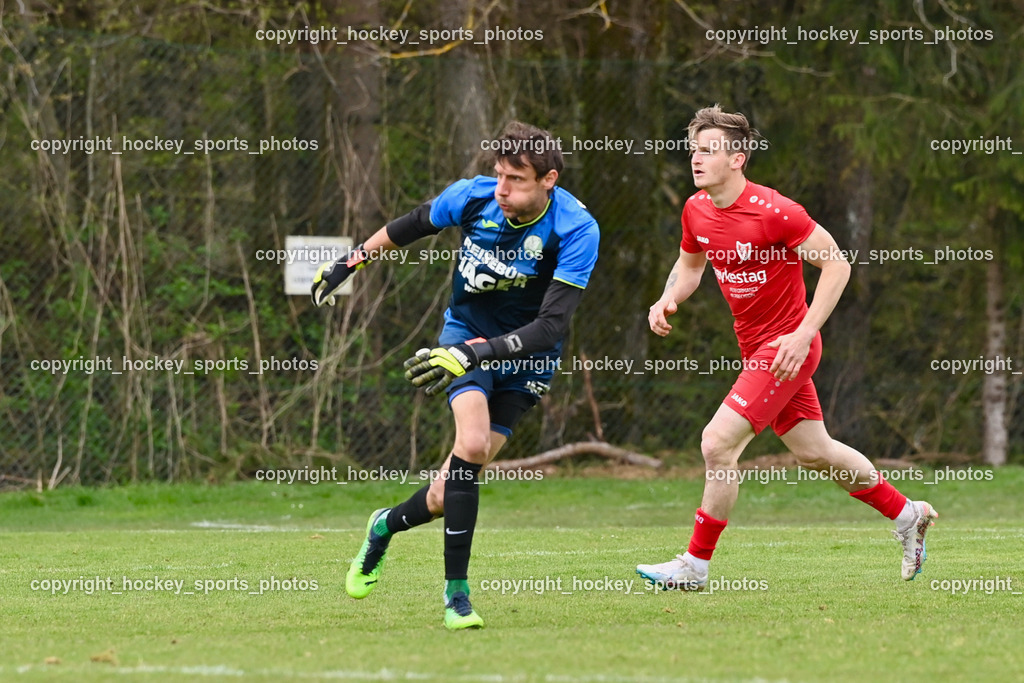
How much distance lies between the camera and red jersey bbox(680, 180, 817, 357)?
21.4 ft

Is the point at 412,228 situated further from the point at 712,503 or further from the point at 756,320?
the point at 712,503

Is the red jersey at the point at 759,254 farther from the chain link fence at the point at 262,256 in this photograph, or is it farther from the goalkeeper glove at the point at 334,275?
the chain link fence at the point at 262,256

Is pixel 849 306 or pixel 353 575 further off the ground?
pixel 849 306

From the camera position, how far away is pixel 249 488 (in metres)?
12.8

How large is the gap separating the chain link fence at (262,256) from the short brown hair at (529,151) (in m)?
7.78

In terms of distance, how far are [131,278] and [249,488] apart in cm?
226

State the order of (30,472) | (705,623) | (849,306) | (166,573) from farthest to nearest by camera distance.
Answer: (849,306) → (30,472) → (166,573) → (705,623)

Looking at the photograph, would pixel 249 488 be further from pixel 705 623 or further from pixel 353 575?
pixel 705 623

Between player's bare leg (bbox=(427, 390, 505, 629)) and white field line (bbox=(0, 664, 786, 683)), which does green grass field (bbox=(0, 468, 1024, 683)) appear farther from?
player's bare leg (bbox=(427, 390, 505, 629))

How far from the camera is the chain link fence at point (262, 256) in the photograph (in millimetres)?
12742

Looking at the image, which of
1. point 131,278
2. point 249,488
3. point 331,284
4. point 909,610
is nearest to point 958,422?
point 249,488

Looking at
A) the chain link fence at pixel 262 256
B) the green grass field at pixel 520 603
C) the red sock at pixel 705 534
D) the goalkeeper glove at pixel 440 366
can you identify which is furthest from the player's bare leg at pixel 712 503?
the chain link fence at pixel 262 256

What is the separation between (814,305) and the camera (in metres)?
6.32

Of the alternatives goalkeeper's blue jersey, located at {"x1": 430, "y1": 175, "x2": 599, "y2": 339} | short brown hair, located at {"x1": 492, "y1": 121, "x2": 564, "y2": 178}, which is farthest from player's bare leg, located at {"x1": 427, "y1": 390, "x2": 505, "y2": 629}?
short brown hair, located at {"x1": 492, "y1": 121, "x2": 564, "y2": 178}
